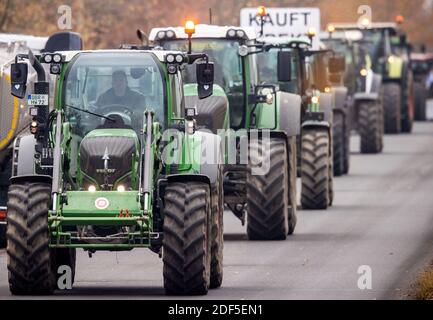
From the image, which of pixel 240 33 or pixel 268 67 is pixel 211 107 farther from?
pixel 268 67

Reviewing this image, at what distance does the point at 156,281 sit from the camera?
60.7 ft

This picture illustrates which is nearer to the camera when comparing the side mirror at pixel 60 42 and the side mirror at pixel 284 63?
Result: the side mirror at pixel 284 63

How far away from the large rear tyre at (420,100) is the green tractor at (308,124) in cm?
2482

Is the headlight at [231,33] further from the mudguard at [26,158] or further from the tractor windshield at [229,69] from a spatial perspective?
the mudguard at [26,158]

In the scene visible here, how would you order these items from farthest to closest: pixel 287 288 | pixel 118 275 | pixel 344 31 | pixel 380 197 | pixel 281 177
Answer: pixel 344 31 → pixel 380 197 → pixel 281 177 → pixel 118 275 → pixel 287 288

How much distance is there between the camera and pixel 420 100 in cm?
5528

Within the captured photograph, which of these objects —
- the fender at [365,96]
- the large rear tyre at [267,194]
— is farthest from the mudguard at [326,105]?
the fender at [365,96]

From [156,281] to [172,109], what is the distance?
1754 mm

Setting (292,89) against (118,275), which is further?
(292,89)

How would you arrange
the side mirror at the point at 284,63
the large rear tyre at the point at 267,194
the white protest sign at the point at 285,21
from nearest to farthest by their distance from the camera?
the large rear tyre at the point at 267,194
the side mirror at the point at 284,63
the white protest sign at the point at 285,21

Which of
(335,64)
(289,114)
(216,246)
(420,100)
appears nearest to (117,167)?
(216,246)

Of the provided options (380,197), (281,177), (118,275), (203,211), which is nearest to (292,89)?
(380,197)

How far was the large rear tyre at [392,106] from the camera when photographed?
46022mm
